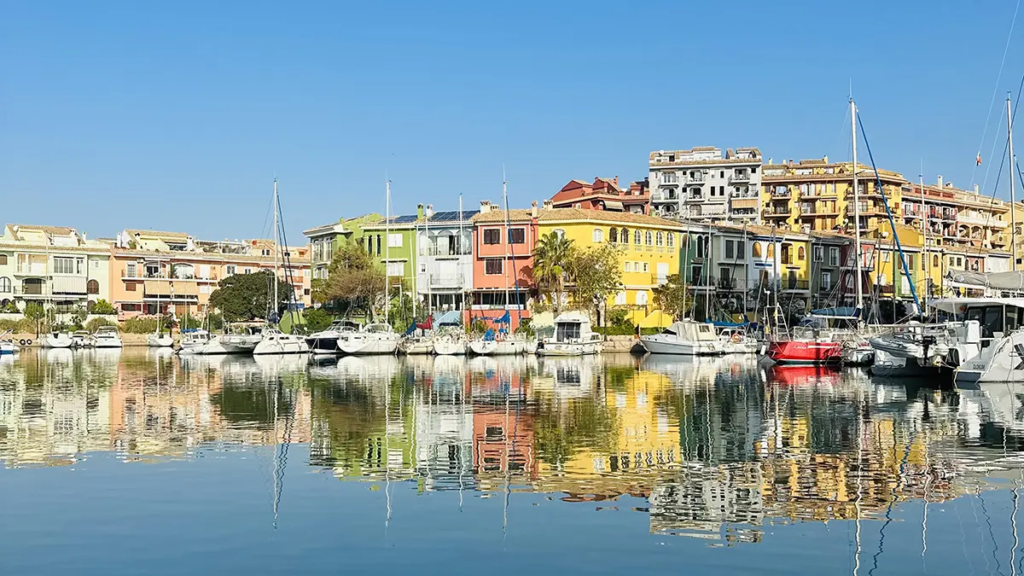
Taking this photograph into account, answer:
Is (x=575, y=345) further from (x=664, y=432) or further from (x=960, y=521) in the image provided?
(x=960, y=521)

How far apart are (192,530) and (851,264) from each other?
317 ft

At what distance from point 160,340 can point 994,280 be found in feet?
237

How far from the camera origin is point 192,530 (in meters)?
17.1

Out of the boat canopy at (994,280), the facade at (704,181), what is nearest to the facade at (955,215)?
the facade at (704,181)

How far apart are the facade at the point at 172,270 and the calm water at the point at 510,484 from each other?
76.3 metres

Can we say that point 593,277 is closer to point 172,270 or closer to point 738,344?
point 738,344

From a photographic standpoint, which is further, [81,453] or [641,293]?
[641,293]

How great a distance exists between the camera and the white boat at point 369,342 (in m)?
75.1

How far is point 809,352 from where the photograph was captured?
207 feet

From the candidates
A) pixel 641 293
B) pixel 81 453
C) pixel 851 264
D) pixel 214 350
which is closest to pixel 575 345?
pixel 641 293

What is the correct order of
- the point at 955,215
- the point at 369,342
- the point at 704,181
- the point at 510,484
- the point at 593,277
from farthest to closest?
the point at 955,215
the point at 704,181
the point at 593,277
the point at 369,342
the point at 510,484

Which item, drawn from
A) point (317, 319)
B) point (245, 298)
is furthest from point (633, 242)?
point (245, 298)

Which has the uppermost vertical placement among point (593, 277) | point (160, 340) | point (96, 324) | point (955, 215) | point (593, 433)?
point (955, 215)

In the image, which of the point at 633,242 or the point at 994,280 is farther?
the point at 633,242
